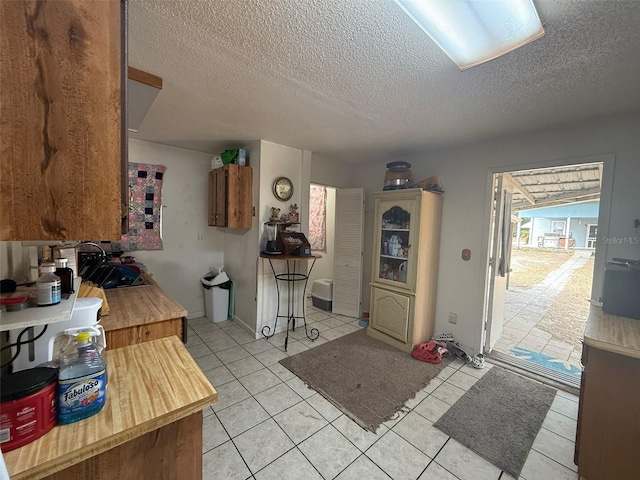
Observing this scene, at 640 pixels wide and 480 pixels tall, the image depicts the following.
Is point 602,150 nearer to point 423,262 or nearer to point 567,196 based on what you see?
point 423,262

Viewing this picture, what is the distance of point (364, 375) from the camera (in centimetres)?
242

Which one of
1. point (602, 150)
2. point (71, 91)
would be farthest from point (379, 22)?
point (602, 150)

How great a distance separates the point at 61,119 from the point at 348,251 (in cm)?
348

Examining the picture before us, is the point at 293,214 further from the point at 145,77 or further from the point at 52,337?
the point at 52,337

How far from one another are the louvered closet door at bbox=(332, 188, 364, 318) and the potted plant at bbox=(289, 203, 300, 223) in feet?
2.92

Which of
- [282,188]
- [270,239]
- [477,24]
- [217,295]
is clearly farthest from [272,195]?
[477,24]

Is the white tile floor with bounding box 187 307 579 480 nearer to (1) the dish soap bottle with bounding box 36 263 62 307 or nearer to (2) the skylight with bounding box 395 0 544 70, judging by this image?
(1) the dish soap bottle with bounding box 36 263 62 307

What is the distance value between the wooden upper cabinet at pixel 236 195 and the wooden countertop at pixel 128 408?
6.57ft

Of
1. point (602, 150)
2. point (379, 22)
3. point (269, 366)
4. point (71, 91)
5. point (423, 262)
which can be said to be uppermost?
point (379, 22)

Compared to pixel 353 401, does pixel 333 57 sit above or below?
Result: above

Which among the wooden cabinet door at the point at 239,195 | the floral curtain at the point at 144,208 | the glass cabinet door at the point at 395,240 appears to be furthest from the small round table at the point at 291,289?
the floral curtain at the point at 144,208

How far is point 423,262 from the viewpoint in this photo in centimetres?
291

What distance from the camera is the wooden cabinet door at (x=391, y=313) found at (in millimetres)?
2920

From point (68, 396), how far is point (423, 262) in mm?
2897
